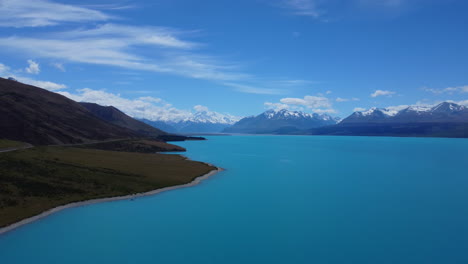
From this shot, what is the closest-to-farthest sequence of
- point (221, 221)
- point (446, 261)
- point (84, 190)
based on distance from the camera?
1. point (446, 261)
2. point (221, 221)
3. point (84, 190)

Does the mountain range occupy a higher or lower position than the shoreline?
higher

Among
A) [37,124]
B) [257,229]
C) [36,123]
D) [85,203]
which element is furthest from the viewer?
[36,123]

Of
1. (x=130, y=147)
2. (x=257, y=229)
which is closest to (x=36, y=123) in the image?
(x=130, y=147)

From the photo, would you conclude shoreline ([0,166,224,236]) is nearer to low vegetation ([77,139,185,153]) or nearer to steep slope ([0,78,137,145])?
low vegetation ([77,139,185,153])

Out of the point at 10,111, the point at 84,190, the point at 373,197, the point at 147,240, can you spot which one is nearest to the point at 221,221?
the point at 147,240

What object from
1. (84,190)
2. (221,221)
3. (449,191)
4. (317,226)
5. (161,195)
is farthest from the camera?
(449,191)

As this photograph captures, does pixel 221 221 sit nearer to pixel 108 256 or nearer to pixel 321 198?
pixel 108 256

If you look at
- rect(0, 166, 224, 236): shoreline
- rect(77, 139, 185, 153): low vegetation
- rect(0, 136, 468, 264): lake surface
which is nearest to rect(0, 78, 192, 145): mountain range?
rect(77, 139, 185, 153): low vegetation

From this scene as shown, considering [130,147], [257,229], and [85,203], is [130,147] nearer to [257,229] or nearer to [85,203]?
[85,203]
